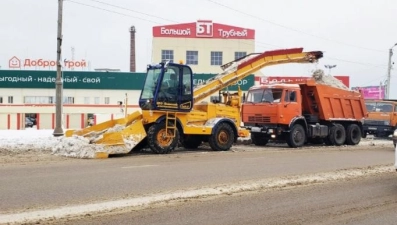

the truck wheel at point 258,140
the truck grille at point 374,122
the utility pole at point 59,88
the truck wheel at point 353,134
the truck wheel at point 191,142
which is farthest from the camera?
the truck grille at point 374,122

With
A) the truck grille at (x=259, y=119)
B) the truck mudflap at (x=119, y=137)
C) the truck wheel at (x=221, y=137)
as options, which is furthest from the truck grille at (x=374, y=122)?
the truck mudflap at (x=119, y=137)

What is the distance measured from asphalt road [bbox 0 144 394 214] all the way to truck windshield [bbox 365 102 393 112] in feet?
36.6

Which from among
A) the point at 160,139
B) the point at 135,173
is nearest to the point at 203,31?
the point at 160,139

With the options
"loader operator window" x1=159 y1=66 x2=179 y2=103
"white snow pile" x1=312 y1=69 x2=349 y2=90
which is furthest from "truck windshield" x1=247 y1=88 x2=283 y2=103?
"loader operator window" x1=159 y1=66 x2=179 y2=103

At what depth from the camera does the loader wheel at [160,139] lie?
1658 centimetres

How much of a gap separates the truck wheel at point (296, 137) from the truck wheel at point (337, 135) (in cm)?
210

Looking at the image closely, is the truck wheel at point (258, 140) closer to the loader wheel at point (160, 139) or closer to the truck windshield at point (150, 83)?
the loader wheel at point (160, 139)

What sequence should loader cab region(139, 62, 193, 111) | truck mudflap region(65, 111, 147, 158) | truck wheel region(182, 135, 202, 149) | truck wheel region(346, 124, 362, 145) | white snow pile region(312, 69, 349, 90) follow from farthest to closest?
truck wheel region(346, 124, 362, 145)
white snow pile region(312, 69, 349, 90)
truck wheel region(182, 135, 202, 149)
loader cab region(139, 62, 193, 111)
truck mudflap region(65, 111, 147, 158)

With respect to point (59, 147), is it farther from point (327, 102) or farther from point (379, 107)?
point (379, 107)

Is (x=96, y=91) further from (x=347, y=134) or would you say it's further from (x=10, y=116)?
(x=347, y=134)

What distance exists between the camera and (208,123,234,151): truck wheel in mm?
18484

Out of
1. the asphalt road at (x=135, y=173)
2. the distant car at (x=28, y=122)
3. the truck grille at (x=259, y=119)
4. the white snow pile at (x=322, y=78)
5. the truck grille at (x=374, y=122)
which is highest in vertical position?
Result: the white snow pile at (x=322, y=78)

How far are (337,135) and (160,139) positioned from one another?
34.4ft

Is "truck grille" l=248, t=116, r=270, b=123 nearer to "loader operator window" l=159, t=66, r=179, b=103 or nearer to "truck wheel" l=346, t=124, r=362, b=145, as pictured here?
"truck wheel" l=346, t=124, r=362, b=145
